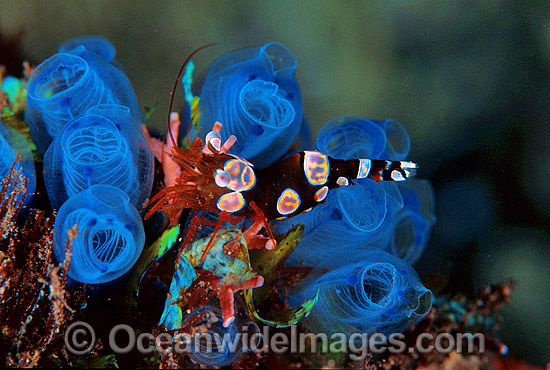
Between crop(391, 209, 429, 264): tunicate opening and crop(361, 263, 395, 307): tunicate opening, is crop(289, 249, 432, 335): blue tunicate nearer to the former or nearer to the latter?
crop(361, 263, 395, 307): tunicate opening

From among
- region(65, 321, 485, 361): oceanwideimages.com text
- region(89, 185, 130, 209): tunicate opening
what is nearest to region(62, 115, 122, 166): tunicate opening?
region(89, 185, 130, 209): tunicate opening

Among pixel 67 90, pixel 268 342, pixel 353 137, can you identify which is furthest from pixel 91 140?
pixel 353 137

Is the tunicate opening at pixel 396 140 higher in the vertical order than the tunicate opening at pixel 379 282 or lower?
higher

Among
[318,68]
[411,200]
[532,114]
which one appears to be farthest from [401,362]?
[318,68]

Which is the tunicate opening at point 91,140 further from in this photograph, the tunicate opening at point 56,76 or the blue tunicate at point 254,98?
the blue tunicate at point 254,98

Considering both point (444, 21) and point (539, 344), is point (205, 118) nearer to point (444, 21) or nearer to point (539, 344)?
point (444, 21)

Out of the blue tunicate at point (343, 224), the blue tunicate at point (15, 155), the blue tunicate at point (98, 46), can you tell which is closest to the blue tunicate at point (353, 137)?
the blue tunicate at point (343, 224)

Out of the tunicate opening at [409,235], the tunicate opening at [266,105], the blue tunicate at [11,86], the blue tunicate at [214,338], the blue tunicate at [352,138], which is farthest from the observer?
the blue tunicate at [11,86]
